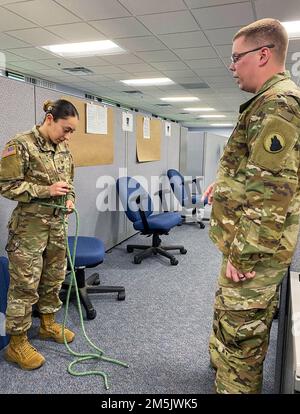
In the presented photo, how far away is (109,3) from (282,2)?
166 cm

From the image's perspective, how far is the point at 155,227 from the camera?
291cm

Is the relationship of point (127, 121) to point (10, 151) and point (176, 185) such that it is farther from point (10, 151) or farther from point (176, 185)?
point (10, 151)

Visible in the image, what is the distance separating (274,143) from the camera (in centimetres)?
90

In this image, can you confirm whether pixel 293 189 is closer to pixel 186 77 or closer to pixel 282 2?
pixel 282 2

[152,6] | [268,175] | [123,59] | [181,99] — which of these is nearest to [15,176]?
[268,175]

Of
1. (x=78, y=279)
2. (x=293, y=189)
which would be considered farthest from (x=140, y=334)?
(x=293, y=189)

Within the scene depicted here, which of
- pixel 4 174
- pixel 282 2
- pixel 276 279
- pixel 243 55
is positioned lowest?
pixel 276 279

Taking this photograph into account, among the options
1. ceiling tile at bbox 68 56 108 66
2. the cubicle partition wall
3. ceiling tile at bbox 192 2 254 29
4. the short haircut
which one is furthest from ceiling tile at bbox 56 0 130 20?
the short haircut

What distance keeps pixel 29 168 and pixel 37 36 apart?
11.4 feet

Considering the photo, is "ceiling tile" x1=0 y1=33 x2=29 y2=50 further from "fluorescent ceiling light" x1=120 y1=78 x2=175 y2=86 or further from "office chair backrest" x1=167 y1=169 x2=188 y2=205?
"office chair backrest" x1=167 y1=169 x2=188 y2=205

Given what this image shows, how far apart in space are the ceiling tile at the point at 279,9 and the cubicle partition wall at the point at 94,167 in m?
1.55

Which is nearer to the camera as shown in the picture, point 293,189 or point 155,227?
point 293,189

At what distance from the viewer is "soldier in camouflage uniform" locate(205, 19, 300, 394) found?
2.97 feet

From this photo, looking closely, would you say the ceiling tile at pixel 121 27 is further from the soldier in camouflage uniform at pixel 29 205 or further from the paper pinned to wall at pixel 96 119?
the soldier in camouflage uniform at pixel 29 205
